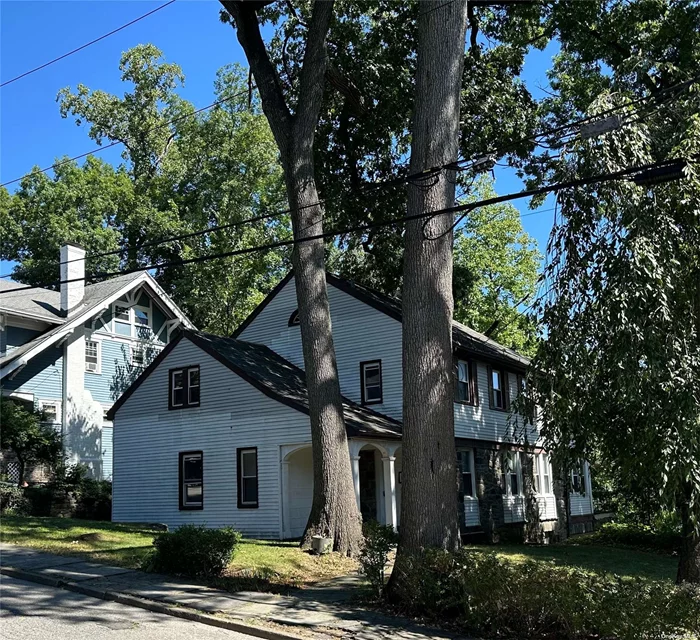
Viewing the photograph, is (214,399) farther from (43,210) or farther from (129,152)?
(129,152)

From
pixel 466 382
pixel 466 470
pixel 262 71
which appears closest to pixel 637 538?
pixel 466 470

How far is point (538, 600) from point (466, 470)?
15211 mm

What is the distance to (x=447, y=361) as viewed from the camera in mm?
10734

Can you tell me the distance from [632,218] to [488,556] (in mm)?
4578

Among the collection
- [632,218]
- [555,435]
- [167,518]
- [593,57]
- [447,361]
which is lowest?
[167,518]

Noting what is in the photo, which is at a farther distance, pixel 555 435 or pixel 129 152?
pixel 129 152

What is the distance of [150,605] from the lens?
9.66m

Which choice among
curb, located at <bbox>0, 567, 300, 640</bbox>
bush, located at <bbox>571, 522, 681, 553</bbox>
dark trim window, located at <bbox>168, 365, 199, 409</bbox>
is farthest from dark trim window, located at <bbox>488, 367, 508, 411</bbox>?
curb, located at <bbox>0, 567, 300, 640</bbox>

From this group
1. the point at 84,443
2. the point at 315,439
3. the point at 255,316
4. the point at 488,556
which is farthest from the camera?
the point at 84,443

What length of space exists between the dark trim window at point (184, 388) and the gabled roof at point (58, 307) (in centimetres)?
604

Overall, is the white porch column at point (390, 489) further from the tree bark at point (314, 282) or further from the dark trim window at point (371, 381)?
Result: the tree bark at point (314, 282)

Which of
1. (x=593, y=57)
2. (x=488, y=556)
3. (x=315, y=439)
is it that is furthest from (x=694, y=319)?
(x=593, y=57)

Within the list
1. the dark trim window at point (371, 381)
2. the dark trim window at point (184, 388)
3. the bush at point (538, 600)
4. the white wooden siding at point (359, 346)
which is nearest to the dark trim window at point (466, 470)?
the white wooden siding at point (359, 346)

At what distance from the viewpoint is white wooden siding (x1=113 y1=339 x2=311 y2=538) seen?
19.9 metres
